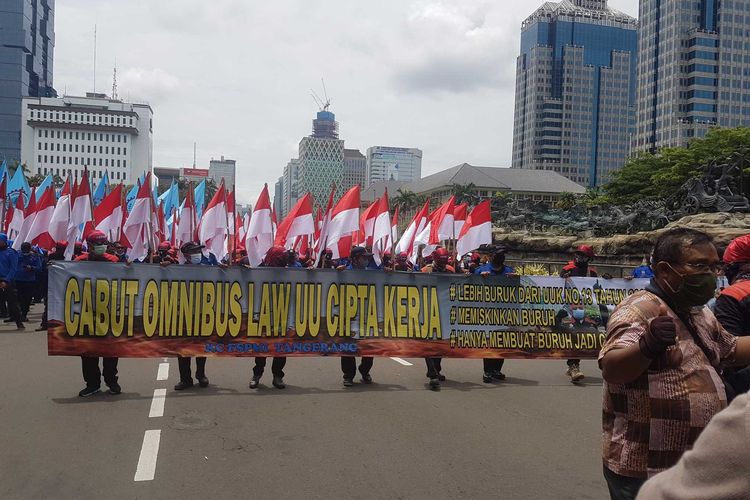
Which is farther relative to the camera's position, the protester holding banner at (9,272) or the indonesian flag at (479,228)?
the protester holding banner at (9,272)

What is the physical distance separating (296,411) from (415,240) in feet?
32.7

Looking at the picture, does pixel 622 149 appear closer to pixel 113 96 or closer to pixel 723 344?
pixel 113 96

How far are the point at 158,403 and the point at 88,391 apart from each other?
935 millimetres

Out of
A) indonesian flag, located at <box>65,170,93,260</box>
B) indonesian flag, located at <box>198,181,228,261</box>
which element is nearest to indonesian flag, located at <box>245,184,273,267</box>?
indonesian flag, located at <box>198,181,228,261</box>

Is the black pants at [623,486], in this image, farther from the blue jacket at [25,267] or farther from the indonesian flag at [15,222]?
the indonesian flag at [15,222]

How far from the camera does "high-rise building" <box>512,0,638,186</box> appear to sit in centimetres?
15475

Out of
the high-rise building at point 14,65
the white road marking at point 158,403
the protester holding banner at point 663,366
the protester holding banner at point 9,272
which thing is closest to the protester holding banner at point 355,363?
the white road marking at point 158,403

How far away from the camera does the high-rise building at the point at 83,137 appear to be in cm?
13600

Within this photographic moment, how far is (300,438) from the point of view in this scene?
589cm

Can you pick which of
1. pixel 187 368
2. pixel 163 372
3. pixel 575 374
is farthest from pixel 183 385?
pixel 575 374

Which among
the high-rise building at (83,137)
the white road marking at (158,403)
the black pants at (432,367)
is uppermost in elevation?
the high-rise building at (83,137)

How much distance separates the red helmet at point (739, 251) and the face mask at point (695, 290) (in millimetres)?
1232

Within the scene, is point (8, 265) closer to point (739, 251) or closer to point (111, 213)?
point (111, 213)

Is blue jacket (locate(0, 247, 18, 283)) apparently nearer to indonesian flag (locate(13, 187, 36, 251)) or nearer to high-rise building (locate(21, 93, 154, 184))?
indonesian flag (locate(13, 187, 36, 251))
